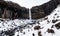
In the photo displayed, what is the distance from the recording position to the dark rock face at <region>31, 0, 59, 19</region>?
25.5 m

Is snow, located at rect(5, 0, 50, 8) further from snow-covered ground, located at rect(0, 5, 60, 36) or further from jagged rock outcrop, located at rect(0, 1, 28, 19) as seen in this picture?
snow-covered ground, located at rect(0, 5, 60, 36)

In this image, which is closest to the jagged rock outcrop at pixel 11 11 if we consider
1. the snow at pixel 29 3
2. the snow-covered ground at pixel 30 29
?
the snow at pixel 29 3

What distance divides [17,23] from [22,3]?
23.1 ft

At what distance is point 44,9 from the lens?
26484 millimetres

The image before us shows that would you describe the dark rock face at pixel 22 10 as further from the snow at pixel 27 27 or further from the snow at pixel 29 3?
the snow at pixel 27 27

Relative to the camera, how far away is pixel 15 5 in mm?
25719

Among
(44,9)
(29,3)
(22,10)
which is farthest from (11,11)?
(44,9)

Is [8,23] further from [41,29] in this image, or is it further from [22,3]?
[22,3]

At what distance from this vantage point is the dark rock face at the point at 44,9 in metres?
25.5

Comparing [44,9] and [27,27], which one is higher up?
[44,9]

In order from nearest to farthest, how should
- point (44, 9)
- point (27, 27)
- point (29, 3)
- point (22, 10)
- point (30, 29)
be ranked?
1. point (30, 29)
2. point (27, 27)
3. point (22, 10)
4. point (44, 9)
5. point (29, 3)

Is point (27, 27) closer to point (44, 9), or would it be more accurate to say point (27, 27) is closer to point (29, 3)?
point (44, 9)

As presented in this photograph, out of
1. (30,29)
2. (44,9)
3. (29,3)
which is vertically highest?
(29,3)

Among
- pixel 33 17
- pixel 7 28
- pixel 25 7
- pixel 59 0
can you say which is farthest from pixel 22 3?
pixel 7 28
